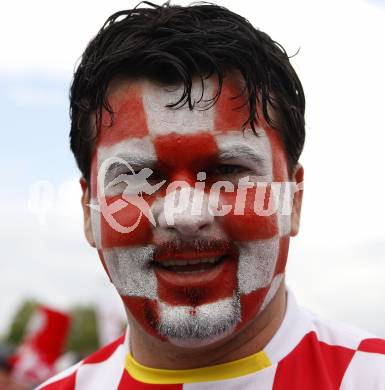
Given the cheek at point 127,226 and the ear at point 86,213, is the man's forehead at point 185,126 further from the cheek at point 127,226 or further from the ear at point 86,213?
the ear at point 86,213

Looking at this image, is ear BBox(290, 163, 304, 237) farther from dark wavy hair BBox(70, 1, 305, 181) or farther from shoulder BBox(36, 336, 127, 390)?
shoulder BBox(36, 336, 127, 390)

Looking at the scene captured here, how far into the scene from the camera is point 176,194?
2418 millimetres

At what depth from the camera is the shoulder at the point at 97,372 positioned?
115 inches

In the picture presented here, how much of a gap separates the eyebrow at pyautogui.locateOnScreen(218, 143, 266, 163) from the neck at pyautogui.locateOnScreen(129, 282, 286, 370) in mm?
520

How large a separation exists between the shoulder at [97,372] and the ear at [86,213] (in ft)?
1.61

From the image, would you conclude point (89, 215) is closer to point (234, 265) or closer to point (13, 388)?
point (234, 265)

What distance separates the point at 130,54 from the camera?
101 inches

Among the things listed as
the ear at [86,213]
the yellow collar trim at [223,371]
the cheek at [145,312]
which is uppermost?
the ear at [86,213]

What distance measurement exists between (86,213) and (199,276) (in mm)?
771

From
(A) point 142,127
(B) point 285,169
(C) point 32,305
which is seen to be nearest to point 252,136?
(B) point 285,169

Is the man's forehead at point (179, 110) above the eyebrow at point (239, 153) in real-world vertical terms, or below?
above

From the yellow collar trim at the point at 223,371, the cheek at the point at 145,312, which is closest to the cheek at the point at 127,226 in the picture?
the cheek at the point at 145,312

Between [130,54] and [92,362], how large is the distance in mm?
1399

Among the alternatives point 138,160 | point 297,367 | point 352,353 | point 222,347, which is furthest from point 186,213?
point 352,353
